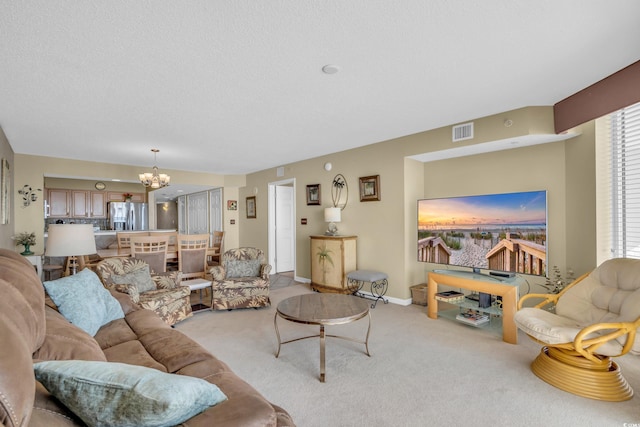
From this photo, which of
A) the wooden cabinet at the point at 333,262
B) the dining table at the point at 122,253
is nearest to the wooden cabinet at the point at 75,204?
the dining table at the point at 122,253

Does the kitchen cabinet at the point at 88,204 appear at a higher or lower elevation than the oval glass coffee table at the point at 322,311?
higher

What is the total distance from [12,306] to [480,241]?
3.85 meters

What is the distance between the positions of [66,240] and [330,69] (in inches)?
114

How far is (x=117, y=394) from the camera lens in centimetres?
91

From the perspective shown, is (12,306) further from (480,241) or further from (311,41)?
(480,241)

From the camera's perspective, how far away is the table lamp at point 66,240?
2977 millimetres

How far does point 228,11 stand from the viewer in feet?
5.71

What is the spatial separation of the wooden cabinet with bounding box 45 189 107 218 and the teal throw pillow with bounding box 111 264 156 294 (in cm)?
593

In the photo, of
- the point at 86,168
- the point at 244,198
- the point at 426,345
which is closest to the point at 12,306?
the point at 426,345

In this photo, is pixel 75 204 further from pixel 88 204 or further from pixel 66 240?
pixel 66 240

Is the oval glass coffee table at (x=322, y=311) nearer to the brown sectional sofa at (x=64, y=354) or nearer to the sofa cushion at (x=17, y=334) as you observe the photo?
the brown sectional sofa at (x=64, y=354)

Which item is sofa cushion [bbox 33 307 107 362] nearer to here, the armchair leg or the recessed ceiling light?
the recessed ceiling light

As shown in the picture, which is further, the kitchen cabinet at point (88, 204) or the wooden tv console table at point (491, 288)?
the kitchen cabinet at point (88, 204)

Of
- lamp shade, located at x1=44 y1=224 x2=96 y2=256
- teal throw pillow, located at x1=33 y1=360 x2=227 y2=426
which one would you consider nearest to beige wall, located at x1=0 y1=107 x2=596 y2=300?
lamp shade, located at x1=44 y1=224 x2=96 y2=256
